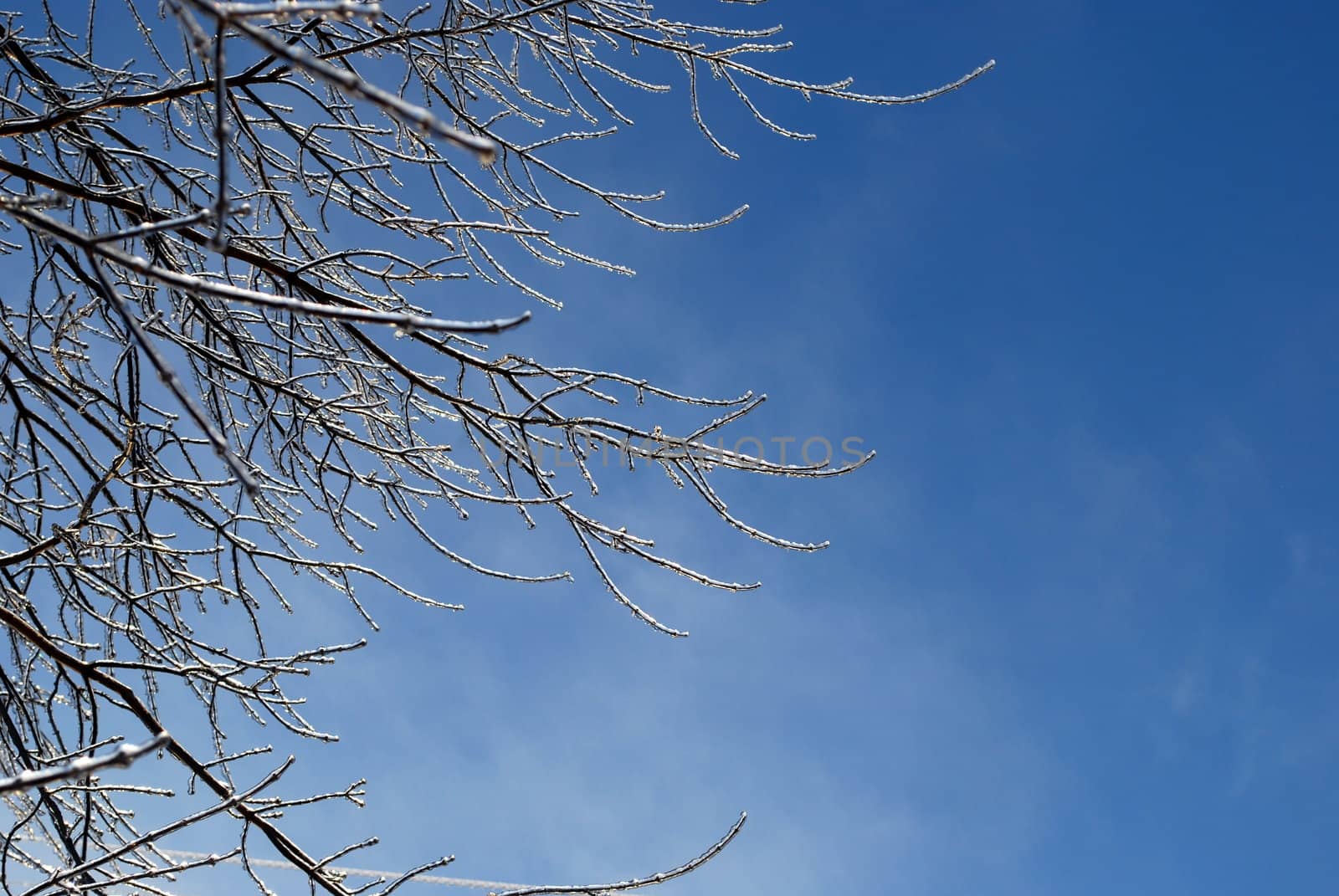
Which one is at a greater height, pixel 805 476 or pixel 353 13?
pixel 805 476

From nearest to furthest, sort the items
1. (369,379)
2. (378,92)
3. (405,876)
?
(378,92) < (405,876) < (369,379)

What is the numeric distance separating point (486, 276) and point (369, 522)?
0.89 m

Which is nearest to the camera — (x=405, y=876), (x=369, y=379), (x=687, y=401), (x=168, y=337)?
(x=405, y=876)

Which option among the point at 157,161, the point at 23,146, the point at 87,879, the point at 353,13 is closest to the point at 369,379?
the point at 157,161

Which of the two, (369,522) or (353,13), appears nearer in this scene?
(353,13)

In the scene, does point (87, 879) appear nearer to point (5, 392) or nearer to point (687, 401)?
point (5, 392)

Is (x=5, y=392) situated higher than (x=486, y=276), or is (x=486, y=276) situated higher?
(x=486, y=276)

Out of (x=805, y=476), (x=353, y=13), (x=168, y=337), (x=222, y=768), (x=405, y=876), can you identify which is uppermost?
(x=168, y=337)

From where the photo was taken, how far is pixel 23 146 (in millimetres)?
3219

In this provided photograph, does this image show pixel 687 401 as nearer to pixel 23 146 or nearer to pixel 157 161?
pixel 157 161

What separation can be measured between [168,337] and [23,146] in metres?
0.86

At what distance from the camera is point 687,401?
2.58m

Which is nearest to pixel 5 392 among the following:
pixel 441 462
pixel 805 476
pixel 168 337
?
pixel 168 337

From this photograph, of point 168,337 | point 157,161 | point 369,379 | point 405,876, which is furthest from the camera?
point 369,379
